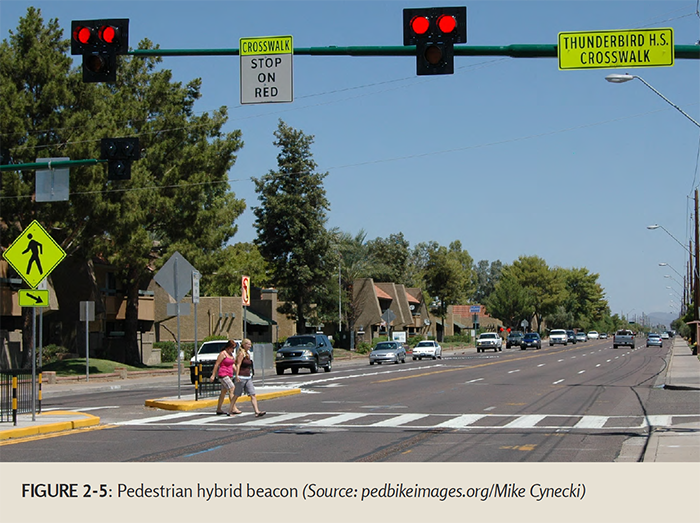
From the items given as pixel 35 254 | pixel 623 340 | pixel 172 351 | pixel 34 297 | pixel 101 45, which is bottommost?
pixel 623 340

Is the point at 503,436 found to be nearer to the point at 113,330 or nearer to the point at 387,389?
the point at 387,389

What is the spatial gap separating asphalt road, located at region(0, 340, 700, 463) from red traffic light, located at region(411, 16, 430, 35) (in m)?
6.25

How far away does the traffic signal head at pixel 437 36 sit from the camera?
42.2 ft

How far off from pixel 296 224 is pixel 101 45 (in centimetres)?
5270

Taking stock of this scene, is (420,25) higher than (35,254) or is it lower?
higher

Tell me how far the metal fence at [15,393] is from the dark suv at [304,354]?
66.0 feet

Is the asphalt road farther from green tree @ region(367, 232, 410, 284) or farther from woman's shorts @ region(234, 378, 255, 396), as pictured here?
green tree @ region(367, 232, 410, 284)


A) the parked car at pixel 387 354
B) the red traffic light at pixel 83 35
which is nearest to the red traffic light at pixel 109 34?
the red traffic light at pixel 83 35

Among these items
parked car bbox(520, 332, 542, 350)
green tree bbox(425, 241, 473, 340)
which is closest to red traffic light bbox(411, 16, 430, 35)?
parked car bbox(520, 332, 542, 350)

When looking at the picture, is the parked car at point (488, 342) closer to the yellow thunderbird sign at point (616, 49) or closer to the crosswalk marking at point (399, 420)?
the crosswalk marking at point (399, 420)

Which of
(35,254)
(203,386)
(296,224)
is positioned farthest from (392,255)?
(35,254)

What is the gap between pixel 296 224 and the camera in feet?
218

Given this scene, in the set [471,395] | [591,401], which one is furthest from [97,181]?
[591,401]

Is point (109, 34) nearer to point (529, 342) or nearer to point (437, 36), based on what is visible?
point (437, 36)
